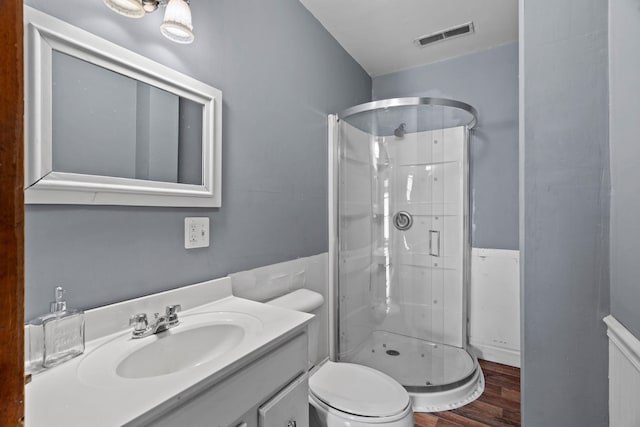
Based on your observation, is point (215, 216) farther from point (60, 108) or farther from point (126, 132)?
point (60, 108)

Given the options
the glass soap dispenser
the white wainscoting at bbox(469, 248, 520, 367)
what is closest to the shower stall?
the white wainscoting at bbox(469, 248, 520, 367)

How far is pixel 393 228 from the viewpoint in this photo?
2096 mm

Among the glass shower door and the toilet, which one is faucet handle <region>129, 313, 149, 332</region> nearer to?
the toilet

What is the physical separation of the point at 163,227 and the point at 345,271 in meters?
1.35

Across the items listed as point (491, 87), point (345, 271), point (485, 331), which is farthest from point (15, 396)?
point (491, 87)

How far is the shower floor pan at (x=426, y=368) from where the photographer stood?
1.78 metres

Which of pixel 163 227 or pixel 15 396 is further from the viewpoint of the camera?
pixel 163 227

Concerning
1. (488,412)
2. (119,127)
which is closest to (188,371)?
(119,127)

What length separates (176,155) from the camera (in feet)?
3.76

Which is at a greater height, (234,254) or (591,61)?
(591,61)

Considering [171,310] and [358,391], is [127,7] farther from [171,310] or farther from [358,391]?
[358,391]

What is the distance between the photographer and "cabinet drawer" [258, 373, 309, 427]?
0.90 m

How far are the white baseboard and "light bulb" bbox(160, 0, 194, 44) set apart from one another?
2693 mm

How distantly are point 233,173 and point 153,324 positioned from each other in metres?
0.70
